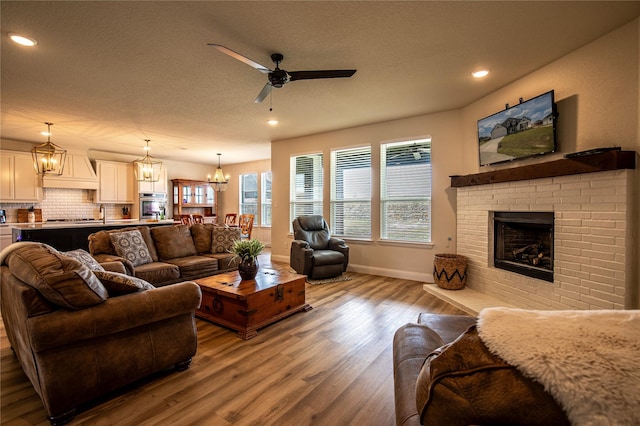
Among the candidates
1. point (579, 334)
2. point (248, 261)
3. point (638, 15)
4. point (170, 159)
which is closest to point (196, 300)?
point (248, 261)

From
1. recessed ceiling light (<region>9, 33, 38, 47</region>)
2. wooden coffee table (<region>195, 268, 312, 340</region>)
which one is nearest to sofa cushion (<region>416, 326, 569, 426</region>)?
wooden coffee table (<region>195, 268, 312, 340</region>)

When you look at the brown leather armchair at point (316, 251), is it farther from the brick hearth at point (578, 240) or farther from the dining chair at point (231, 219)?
the dining chair at point (231, 219)

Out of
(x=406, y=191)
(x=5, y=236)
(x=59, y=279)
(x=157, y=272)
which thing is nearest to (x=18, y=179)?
(x=5, y=236)

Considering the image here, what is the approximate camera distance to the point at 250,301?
2809mm

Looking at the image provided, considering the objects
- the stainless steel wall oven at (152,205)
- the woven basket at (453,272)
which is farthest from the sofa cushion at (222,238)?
the stainless steel wall oven at (152,205)

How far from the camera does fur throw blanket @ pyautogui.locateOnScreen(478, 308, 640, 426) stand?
0.53 meters

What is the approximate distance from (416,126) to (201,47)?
3458mm

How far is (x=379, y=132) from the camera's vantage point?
5.23 m

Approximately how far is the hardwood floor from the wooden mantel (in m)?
2.08

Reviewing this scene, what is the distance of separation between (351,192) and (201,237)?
281 centimetres

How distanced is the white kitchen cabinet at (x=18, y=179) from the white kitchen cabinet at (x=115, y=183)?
45.5 inches

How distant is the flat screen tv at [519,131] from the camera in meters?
3.03

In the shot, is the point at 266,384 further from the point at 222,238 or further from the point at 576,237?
the point at 222,238

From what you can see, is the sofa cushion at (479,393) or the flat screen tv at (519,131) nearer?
the sofa cushion at (479,393)
